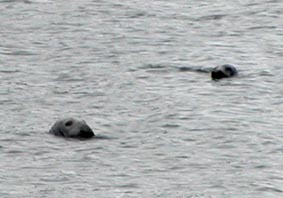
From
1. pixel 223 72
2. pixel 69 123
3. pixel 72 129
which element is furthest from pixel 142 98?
pixel 72 129

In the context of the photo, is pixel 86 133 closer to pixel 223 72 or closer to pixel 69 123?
pixel 69 123

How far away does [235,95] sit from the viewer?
2109 centimetres

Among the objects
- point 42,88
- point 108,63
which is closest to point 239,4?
point 108,63

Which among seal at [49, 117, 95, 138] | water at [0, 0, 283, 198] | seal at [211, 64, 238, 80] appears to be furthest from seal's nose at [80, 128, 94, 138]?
seal at [211, 64, 238, 80]

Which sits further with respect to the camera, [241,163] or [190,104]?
[190,104]

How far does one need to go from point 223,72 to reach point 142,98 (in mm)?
1585

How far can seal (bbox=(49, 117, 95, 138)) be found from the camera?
752 inches

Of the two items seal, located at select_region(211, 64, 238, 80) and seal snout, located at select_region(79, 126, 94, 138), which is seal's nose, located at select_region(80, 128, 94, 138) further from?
seal, located at select_region(211, 64, 238, 80)

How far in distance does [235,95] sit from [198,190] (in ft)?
13.5

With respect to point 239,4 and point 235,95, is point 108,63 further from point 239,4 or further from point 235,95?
point 239,4

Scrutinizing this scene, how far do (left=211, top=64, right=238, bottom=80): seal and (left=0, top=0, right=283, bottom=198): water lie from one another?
0.17 meters

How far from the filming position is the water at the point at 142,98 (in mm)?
17609

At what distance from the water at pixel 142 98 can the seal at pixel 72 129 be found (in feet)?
0.31

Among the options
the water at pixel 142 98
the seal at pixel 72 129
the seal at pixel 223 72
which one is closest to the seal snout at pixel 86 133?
the seal at pixel 72 129
